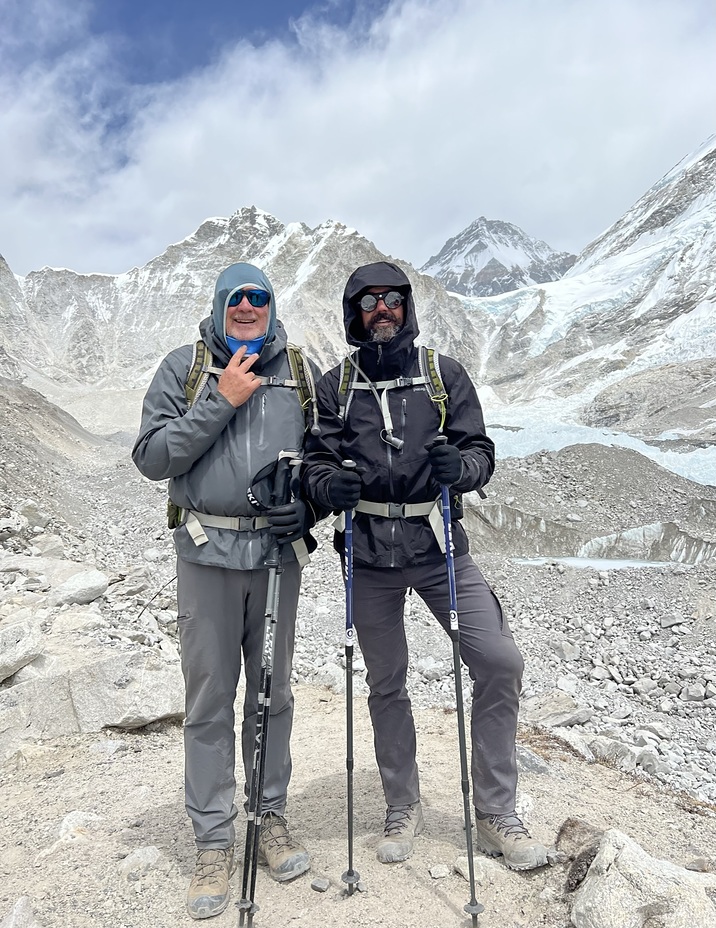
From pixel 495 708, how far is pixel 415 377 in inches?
71.4

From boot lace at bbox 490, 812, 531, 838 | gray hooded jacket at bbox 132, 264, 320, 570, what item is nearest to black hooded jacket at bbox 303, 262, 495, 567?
gray hooded jacket at bbox 132, 264, 320, 570

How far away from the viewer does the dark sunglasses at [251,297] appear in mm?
3484

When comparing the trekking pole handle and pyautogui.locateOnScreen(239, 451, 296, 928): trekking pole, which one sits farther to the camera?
the trekking pole handle

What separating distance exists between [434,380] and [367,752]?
3385 millimetres

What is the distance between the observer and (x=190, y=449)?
329 centimetres

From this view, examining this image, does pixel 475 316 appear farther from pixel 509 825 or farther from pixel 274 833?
pixel 274 833

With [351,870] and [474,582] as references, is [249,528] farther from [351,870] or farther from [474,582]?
[351,870]

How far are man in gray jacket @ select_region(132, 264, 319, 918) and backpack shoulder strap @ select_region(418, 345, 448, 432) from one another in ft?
2.38

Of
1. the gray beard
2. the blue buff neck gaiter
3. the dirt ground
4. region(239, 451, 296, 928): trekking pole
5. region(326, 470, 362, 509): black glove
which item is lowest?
the dirt ground

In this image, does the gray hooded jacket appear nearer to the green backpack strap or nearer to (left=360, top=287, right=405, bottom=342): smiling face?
the green backpack strap

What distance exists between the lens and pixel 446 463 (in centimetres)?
342

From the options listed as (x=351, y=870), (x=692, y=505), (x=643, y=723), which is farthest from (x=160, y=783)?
(x=692, y=505)

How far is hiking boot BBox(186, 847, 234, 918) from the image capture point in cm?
322

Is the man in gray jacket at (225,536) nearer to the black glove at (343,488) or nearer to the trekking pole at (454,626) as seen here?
the black glove at (343,488)
